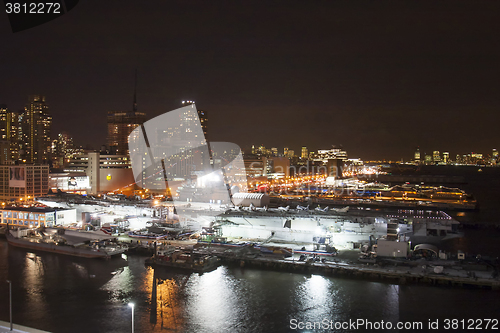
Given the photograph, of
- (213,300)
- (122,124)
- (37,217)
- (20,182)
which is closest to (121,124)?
(122,124)

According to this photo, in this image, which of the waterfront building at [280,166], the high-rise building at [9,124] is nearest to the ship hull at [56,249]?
the waterfront building at [280,166]

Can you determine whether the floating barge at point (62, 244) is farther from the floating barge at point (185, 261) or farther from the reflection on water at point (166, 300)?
the reflection on water at point (166, 300)

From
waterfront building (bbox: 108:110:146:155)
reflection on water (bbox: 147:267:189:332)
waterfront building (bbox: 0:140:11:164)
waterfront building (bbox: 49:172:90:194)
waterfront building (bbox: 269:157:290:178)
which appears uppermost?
waterfront building (bbox: 108:110:146:155)

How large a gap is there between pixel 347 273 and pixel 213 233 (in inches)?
227

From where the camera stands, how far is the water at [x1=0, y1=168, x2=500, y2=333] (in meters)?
8.00

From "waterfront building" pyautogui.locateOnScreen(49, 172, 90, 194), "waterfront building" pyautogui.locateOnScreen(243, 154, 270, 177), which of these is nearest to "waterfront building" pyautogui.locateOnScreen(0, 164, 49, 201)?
"waterfront building" pyautogui.locateOnScreen(49, 172, 90, 194)

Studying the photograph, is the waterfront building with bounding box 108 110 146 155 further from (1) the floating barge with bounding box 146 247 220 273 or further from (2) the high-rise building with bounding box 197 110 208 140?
(1) the floating barge with bounding box 146 247 220 273

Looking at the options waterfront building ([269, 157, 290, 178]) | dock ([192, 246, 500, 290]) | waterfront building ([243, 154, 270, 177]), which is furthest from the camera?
waterfront building ([269, 157, 290, 178])

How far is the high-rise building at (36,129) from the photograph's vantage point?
51.5m

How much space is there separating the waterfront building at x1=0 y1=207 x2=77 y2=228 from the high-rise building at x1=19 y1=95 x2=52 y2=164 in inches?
1455

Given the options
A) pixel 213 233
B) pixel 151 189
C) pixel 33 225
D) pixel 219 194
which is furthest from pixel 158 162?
pixel 213 233

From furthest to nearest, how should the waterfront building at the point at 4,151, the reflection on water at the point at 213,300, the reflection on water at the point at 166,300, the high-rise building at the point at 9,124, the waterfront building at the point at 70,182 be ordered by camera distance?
the high-rise building at the point at 9,124
the waterfront building at the point at 4,151
the waterfront building at the point at 70,182
the reflection on water at the point at 213,300
the reflection on water at the point at 166,300

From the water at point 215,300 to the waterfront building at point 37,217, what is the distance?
534cm

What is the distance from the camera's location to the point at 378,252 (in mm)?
11508
